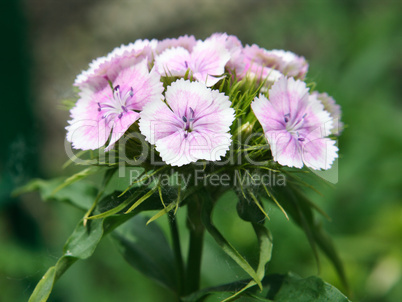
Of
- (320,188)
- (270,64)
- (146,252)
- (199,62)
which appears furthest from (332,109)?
(320,188)

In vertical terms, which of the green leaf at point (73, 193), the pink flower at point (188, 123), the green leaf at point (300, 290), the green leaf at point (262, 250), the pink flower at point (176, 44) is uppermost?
the pink flower at point (176, 44)

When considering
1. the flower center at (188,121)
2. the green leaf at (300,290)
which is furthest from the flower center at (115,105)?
the green leaf at (300,290)

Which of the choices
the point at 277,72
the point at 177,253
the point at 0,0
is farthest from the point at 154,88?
the point at 0,0

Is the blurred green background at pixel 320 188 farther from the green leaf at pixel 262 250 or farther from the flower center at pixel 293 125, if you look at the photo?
the flower center at pixel 293 125

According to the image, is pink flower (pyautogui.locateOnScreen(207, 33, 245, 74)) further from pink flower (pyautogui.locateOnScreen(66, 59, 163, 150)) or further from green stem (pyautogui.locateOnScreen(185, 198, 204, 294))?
green stem (pyautogui.locateOnScreen(185, 198, 204, 294))

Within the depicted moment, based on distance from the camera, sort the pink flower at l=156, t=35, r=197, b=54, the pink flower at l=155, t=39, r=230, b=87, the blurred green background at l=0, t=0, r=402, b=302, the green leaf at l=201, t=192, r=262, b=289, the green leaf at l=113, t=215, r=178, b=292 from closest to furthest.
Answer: the green leaf at l=201, t=192, r=262, b=289, the pink flower at l=155, t=39, r=230, b=87, the pink flower at l=156, t=35, r=197, b=54, the green leaf at l=113, t=215, r=178, b=292, the blurred green background at l=0, t=0, r=402, b=302

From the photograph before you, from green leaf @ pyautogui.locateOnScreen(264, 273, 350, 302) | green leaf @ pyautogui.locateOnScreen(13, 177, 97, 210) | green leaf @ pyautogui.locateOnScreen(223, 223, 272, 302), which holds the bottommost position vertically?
green leaf @ pyautogui.locateOnScreen(264, 273, 350, 302)

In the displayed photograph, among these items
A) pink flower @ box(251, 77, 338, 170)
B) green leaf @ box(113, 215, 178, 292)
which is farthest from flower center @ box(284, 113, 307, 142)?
green leaf @ box(113, 215, 178, 292)
